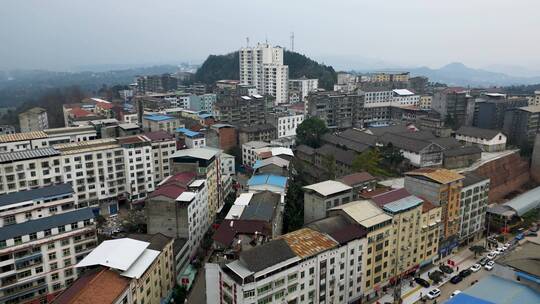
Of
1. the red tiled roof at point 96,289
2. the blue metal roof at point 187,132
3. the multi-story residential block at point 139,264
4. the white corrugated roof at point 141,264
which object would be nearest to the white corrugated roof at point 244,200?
the multi-story residential block at point 139,264

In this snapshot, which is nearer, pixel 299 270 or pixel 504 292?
pixel 504 292

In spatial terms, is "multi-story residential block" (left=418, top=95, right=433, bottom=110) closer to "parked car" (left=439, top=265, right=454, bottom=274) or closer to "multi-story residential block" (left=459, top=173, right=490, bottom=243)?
"multi-story residential block" (left=459, top=173, right=490, bottom=243)

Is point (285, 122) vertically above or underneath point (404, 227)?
above

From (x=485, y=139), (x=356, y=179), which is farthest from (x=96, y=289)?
(x=485, y=139)

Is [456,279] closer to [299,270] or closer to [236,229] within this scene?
[299,270]

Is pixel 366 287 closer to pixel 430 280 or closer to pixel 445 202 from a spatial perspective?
pixel 430 280

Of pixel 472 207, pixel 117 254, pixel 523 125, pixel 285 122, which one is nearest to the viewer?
pixel 117 254
